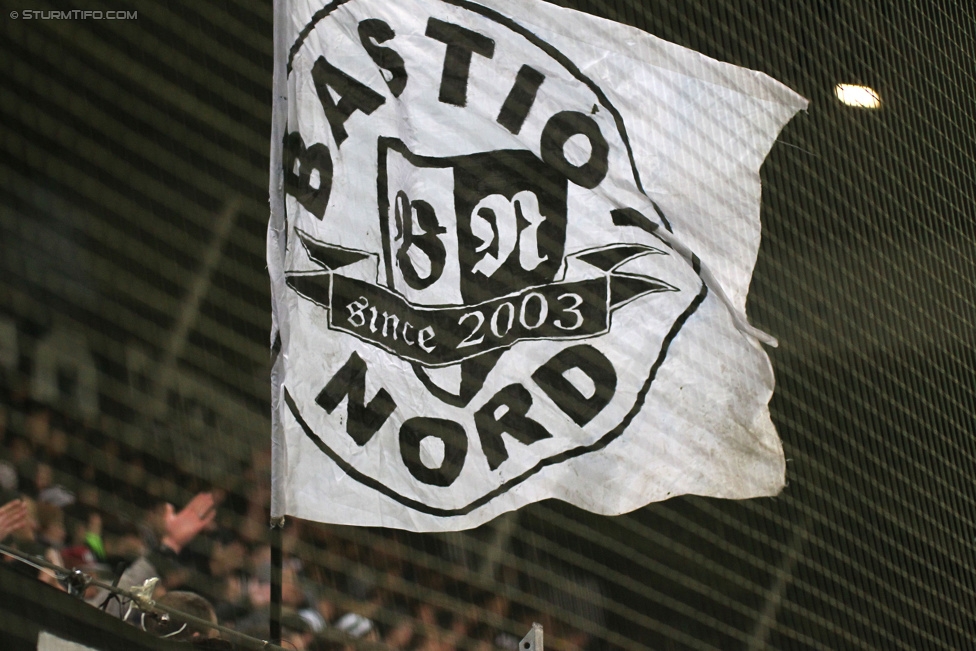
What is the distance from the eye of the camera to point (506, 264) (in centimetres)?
211

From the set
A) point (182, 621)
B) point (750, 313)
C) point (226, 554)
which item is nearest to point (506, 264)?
point (226, 554)

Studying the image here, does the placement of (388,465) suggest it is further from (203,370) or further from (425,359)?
(203,370)

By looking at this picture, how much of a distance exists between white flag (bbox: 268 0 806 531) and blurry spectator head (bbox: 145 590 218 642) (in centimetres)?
22

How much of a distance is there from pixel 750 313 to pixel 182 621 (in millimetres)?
1646

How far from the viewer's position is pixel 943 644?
9.83 ft

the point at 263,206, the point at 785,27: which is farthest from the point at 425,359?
the point at 785,27

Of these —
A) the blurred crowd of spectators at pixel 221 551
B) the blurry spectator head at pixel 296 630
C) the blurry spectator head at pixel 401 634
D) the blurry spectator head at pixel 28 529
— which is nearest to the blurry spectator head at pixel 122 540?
the blurred crowd of spectators at pixel 221 551

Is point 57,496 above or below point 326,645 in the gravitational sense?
above

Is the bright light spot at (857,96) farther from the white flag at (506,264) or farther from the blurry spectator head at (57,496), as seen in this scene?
the blurry spectator head at (57,496)

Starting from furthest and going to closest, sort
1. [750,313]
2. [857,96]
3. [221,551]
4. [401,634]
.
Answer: [857,96]
[750,313]
[401,634]
[221,551]

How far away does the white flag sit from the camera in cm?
192

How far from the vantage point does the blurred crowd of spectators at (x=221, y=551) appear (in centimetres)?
192

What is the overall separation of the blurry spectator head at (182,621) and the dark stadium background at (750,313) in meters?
0.28

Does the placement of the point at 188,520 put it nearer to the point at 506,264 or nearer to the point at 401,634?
the point at 401,634
